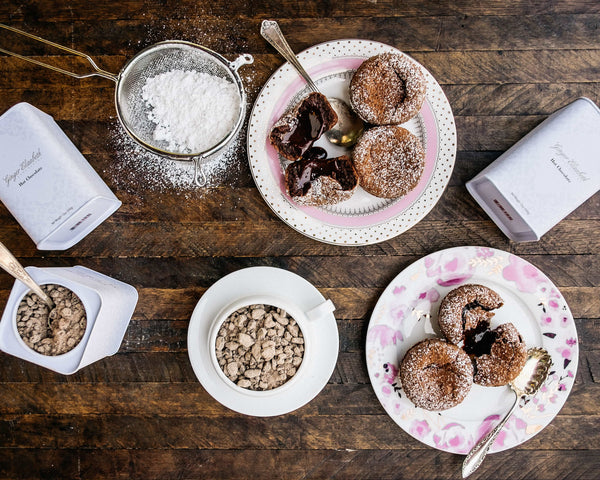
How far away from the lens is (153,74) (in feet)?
4.72

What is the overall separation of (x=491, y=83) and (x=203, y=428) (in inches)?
58.0

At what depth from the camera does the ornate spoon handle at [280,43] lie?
1412 millimetres

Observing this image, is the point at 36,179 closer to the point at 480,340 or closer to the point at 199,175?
the point at 199,175

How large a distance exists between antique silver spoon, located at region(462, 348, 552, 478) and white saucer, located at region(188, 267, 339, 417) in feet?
1.75

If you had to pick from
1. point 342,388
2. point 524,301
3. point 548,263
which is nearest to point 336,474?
point 342,388

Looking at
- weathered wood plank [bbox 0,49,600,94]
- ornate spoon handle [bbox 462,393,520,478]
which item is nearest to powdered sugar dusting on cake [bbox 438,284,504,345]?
ornate spoon handle [bbox 462,393,520,478]

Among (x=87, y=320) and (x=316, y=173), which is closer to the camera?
(x=87, y=320)

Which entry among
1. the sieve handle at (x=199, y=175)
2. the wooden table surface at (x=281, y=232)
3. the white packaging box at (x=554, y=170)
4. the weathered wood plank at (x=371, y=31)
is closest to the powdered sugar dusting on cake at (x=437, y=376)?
the wooden table surface at (x=281, y=232)

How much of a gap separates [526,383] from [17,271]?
5.02 ft

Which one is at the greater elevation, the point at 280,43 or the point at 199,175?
the point at 280,43

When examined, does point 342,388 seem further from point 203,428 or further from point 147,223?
point 147,223

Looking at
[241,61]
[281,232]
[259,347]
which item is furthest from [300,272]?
[241,61]

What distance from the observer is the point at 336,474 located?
1.56 metres

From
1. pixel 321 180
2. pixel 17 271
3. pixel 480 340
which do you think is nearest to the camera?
pixel 17 271
